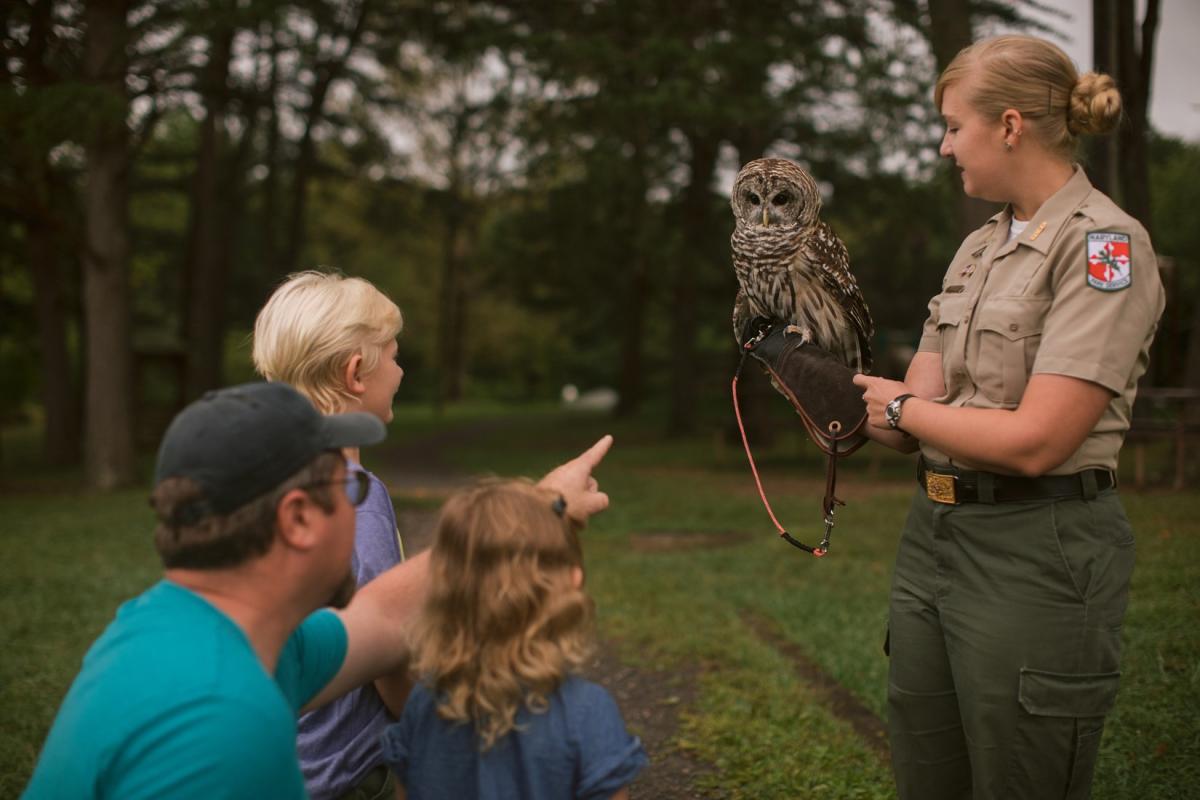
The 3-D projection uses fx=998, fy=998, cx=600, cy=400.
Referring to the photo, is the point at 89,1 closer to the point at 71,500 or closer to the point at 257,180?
the point at 71,500

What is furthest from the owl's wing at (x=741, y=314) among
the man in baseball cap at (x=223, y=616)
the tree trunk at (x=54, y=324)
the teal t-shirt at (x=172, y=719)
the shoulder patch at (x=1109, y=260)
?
the tree trunk at (x=54, y=324)

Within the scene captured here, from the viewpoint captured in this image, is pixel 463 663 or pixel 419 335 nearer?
pixel 463 663

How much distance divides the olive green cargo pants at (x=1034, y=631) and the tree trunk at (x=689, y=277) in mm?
15412

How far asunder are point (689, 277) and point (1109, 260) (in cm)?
1633

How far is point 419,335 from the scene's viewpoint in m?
42.9

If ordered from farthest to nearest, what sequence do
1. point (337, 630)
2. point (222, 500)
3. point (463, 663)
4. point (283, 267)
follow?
point (283, 267) → point (337, 630) → point (463, 663) → point (222, 500)

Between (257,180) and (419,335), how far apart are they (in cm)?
1602

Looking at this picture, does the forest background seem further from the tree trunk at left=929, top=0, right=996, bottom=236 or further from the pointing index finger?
the pointing index finger

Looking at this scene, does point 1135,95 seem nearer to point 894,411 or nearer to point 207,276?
point 894,411

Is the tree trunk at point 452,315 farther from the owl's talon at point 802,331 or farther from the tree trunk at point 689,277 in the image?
the owl's talon at point 802,331

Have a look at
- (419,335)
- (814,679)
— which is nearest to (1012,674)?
(814,679)

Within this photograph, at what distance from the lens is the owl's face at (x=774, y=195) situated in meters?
3.11

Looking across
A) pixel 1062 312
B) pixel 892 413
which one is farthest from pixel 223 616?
pixel 1062 312

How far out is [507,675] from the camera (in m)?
1.81
